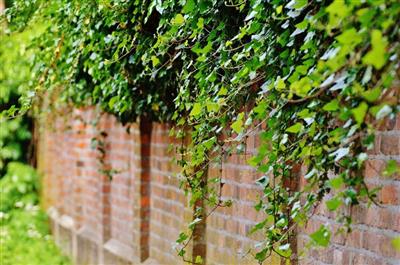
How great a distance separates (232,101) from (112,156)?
4048 mm

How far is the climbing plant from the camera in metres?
2.31

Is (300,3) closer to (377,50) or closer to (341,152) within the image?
(341,152)

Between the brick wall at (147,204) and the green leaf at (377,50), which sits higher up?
the green leaf at (377,50)

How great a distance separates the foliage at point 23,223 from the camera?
9109 millimetres

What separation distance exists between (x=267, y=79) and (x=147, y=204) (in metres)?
3.21

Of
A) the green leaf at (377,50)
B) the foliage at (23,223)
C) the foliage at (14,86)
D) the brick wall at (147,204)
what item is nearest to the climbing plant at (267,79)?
the green leaf at (377,50)

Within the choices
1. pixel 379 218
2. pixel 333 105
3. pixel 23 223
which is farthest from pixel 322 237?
pixel 23 223

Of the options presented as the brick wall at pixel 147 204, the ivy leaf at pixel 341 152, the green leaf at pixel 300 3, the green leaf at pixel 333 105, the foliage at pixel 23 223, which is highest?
the green leaf at pixel 300 3

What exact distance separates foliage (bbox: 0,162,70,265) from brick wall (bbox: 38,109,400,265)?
0.19 metres

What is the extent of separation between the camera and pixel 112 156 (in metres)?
7.40

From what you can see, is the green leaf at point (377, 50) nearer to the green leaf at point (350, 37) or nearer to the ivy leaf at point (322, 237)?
the green leaf at point (350, 37)

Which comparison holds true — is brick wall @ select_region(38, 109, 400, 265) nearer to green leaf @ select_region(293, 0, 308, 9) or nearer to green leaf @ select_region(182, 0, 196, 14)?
green leaf @ select_region(293, 0, 308, 9)

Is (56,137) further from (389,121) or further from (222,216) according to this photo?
(389,121)

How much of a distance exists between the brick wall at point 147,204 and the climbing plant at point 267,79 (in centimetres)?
17
